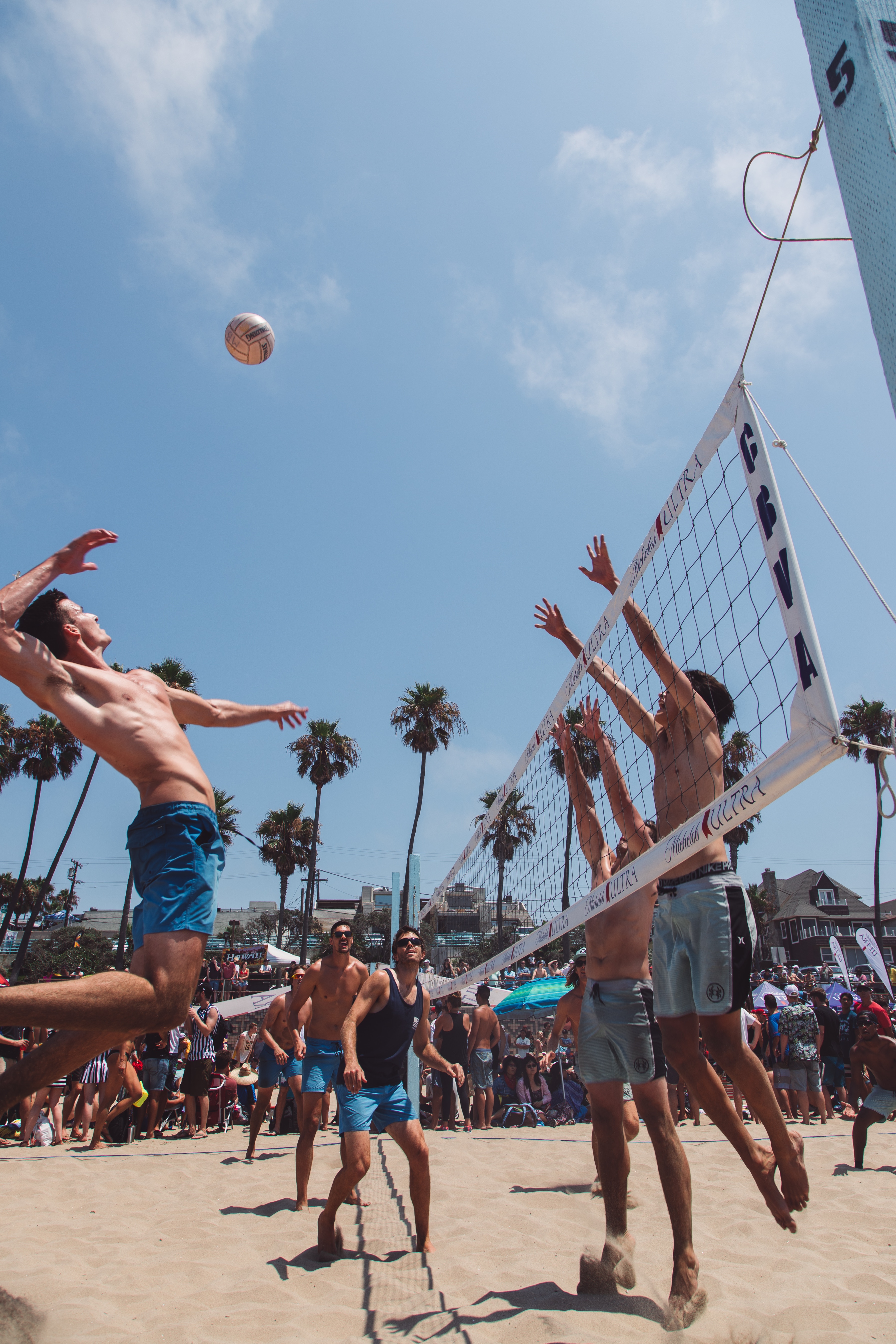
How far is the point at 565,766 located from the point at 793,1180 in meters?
1.94

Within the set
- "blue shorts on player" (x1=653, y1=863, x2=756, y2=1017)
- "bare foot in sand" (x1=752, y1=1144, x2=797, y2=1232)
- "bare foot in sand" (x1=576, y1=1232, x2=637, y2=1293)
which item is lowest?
"bare foot in sand" (x1=576, y1=1232, x2=637, y2=1293)

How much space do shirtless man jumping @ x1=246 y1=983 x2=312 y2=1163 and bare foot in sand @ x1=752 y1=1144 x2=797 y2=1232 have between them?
4432 millimetres

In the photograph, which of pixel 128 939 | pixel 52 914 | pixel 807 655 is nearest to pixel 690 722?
pixel 807 655

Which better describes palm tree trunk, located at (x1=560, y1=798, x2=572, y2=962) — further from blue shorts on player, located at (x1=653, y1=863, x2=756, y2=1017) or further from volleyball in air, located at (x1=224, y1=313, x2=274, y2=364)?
volleyball in air, located at (x1=224, y1=313, x2=274, y2=364)

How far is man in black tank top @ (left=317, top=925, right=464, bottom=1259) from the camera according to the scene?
3752 mm

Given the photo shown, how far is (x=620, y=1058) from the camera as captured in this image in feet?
A: 11.1

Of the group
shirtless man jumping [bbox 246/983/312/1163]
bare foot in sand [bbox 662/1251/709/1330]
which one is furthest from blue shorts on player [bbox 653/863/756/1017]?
shirtless man jumping [bbox 246/983/312/1163]

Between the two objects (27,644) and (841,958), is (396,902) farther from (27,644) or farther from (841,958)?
(841,958)

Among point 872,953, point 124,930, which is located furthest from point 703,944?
point 124,930

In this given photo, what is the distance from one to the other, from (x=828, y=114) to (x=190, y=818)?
9.69 feet

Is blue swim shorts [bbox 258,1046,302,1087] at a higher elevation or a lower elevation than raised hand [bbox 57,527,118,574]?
lower

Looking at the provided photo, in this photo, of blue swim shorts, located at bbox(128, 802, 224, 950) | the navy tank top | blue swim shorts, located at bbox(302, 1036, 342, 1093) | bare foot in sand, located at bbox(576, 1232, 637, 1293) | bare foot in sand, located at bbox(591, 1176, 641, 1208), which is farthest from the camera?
blue swim shorts, located at bbox(302, 1036, 342, 1093)

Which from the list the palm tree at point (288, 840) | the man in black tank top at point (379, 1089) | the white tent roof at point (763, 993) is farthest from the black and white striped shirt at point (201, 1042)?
the palm tree at point (288, 840)

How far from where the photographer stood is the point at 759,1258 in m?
3.61
